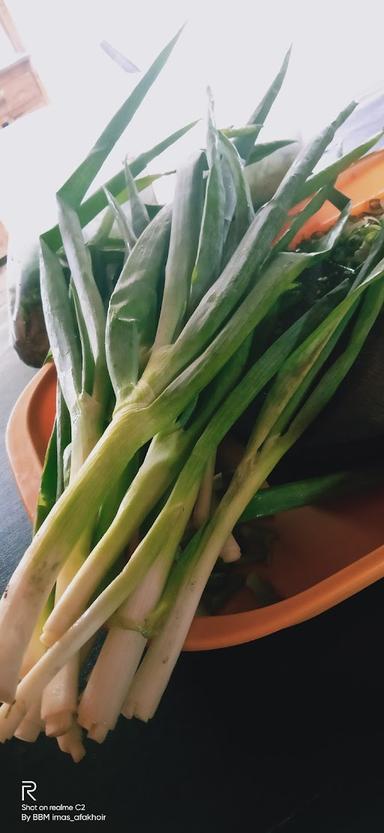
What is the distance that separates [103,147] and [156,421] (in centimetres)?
35

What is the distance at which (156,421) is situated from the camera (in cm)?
41

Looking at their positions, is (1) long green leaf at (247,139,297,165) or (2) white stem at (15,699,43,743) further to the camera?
(1) long green leaf at (247,139,297,165)

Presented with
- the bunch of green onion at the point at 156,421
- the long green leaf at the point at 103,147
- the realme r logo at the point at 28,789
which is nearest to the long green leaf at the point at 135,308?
the bunch of green onion at the point at 156,421

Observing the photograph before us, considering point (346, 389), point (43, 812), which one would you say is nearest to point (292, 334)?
point (346, 389)

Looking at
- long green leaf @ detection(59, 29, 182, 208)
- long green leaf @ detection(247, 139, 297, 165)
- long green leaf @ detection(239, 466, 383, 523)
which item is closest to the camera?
long green leaf @ detection(239, 466, 383, 523)

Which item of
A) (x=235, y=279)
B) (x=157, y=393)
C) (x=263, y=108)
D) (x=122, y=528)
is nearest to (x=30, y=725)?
(x=122, y=528)

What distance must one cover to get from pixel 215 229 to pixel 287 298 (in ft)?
0.33

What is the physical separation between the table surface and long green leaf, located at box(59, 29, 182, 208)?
471 mm

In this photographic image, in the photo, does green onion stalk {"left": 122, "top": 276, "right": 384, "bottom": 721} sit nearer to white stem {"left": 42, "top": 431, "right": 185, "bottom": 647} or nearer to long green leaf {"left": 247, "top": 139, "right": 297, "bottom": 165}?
white stem {"left": 42, "top": 431, "right": 185, "bottom": 647}

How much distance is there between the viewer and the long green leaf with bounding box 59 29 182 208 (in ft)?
1.89

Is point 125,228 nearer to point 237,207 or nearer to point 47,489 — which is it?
point 237,207

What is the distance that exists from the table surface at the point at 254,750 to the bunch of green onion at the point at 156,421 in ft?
0.30

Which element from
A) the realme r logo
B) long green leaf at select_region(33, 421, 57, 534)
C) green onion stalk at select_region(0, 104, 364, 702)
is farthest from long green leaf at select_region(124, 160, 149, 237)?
the realme r logo

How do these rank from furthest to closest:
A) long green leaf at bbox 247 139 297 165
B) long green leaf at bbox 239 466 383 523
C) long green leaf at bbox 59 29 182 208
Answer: long green leaf at bbox 247 139 297 165
long green leaf at bbox 59 29 182 208
long green leaf at bbox 239 466 383 523
